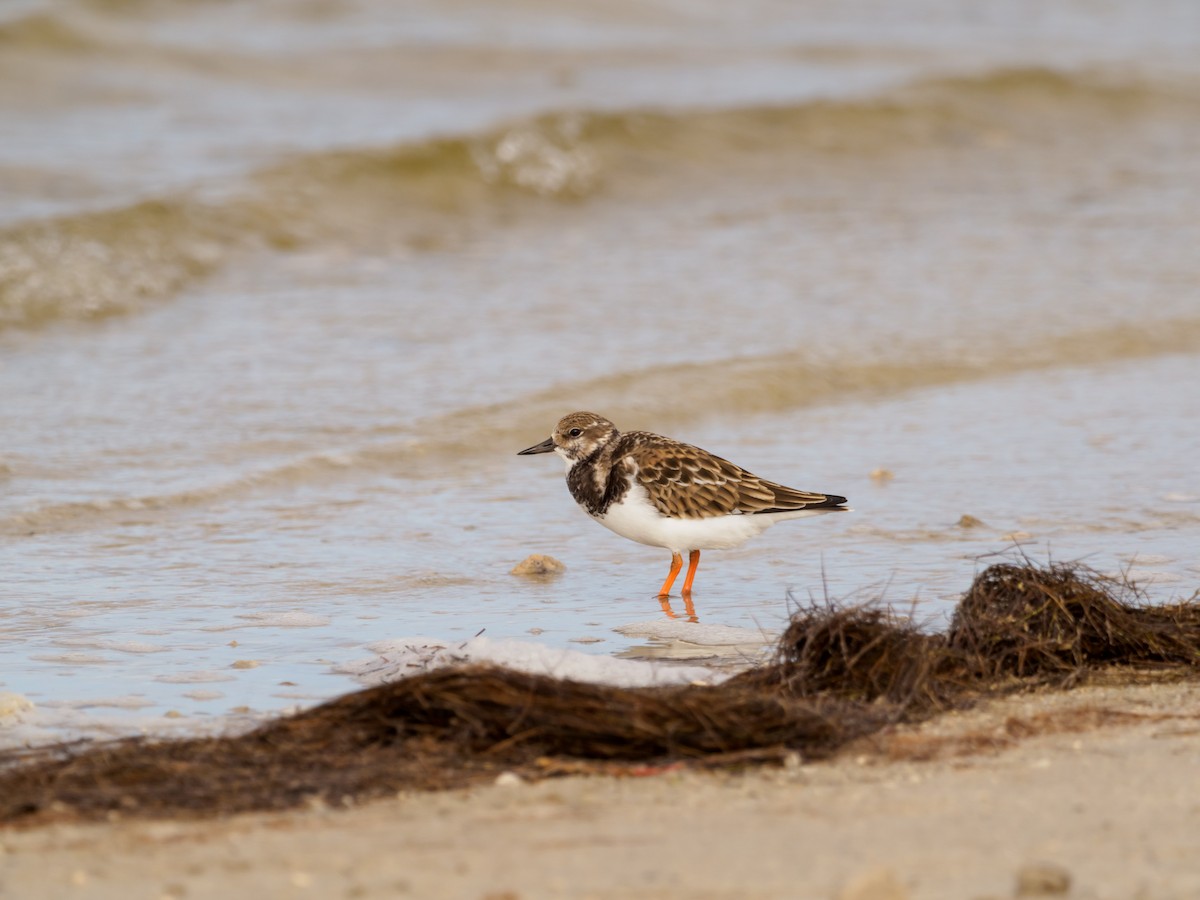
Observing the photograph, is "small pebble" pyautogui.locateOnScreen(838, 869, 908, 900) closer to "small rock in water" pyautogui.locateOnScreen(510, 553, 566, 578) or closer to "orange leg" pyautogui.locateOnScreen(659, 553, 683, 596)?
"orange leg" pyautogui.locateOnScreen(659, 553, 683, 596)

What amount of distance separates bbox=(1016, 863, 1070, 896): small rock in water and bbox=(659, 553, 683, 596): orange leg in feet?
7.76

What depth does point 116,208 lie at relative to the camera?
9016mm

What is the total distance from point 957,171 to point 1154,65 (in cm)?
427

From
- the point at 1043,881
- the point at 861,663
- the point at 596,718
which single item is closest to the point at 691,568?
the point at 861,663

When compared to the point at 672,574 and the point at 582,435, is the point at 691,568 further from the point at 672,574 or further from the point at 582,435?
the point at 582,435

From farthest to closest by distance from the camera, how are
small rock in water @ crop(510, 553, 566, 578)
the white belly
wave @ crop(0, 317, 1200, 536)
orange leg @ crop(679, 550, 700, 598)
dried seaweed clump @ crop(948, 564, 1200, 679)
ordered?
wave @ crop(0, 317, 1200, 536), small rock in water @ crop(510, 553, 566, 578), orange leg @ crop(679, 550, 700, 598), the white belly, dried seaweed clump @ crop(948, 564, 1200, 679)

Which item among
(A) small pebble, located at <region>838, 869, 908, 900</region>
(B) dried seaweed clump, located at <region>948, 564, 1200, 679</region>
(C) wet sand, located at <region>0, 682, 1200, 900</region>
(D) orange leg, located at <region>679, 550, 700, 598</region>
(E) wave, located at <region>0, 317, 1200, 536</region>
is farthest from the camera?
(E) wave, located at <region>0, 317, 1200, 536</region>

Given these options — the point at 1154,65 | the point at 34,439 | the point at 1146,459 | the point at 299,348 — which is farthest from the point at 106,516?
the point at 1154,65

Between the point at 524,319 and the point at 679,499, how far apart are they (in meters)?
3.44

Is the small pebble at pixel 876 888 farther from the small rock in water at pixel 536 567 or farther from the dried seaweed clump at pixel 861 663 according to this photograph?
the small rock in water at pixel 536 567

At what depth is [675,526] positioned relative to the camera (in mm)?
4504

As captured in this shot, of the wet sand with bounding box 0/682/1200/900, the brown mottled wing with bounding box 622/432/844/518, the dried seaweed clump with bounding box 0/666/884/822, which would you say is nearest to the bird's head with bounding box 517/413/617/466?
the brown mottled wing with bounding box 622/432/844/518

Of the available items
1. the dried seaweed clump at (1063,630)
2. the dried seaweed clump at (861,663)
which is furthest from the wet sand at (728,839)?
the dried seaweed clump at (1063,630)

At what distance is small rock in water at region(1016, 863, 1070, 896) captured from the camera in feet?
7.47
